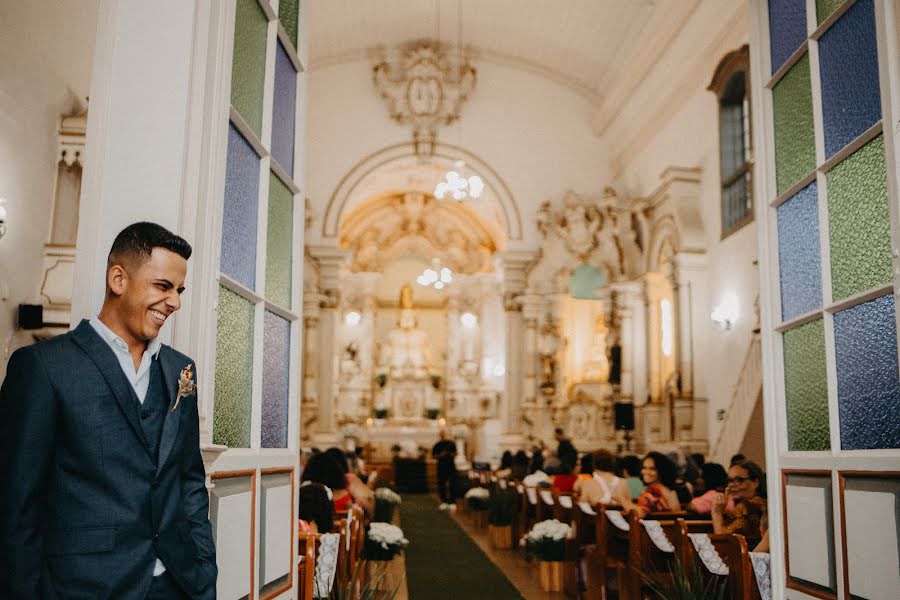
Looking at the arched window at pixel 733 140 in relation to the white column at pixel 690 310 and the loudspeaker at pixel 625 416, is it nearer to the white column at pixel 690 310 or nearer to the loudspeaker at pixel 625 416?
the white column at pixel 690 310

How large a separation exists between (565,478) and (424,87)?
10.8m

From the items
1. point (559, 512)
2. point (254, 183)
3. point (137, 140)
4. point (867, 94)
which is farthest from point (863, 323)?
point (559, 512)

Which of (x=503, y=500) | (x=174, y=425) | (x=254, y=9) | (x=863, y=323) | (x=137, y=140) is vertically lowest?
(x=503, y=500)

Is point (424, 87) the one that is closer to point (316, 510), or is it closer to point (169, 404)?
point (316, 510)

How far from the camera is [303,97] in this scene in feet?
13.6

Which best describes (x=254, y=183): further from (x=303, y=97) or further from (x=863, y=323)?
(x=863, y=323)

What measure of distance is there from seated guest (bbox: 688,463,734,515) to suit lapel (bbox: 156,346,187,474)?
511cm

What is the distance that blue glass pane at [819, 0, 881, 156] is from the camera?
9.93 feet

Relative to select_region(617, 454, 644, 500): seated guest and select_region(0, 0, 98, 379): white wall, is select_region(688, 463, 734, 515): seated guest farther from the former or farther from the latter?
select_region(0, 0, 98, 379): white wall

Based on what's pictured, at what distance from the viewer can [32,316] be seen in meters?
8.24

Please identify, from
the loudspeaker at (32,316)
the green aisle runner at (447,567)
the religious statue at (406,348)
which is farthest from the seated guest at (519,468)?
the religious statue at (406,348)

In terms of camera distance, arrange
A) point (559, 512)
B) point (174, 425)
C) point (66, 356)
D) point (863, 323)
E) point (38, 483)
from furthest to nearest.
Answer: point (559, 512) < point (863, 323) < point (174, 425) < point (66, 356) < point (38, 483)

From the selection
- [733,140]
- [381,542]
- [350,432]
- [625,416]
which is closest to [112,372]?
[381,542]

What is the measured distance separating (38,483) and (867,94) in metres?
2.95
